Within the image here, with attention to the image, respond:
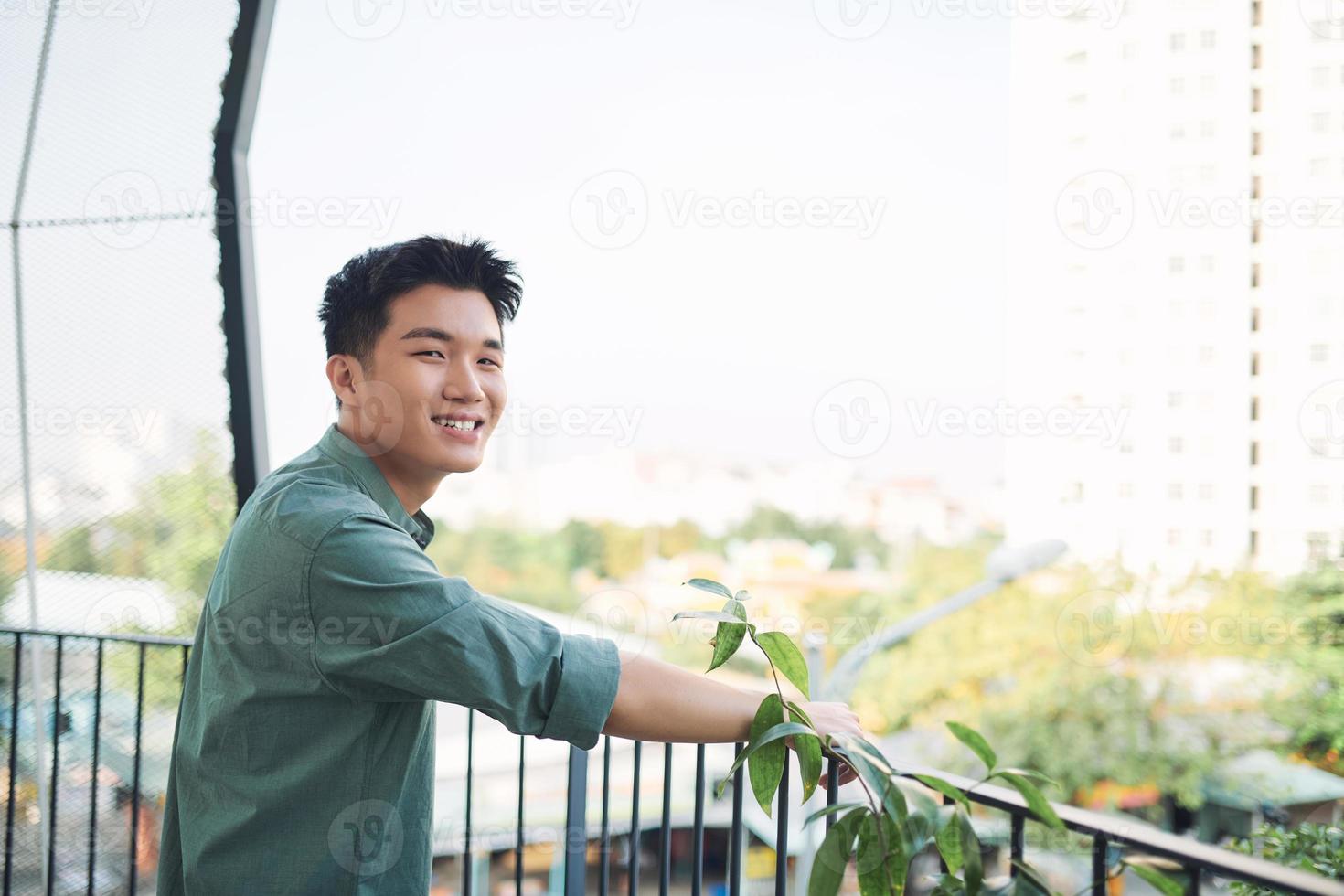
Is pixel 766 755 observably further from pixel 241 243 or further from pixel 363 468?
pixel 241 243

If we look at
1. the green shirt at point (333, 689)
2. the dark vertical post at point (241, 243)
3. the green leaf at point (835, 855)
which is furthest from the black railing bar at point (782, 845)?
the dark vertical post at point (241, 243)

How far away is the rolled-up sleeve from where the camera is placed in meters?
0.82

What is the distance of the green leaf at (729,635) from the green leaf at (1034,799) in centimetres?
28

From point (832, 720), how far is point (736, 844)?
344 mm

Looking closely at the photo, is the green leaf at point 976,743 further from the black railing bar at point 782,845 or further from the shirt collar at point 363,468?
the shirt collar at point 363,468

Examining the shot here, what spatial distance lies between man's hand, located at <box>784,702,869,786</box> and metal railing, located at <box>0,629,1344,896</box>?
7 cm

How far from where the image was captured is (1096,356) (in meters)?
25.5

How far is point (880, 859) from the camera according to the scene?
0.86m

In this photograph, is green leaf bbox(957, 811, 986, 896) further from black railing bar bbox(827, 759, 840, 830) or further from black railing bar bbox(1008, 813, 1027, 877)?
black railing bar bbox(827, 759, 840, 830)

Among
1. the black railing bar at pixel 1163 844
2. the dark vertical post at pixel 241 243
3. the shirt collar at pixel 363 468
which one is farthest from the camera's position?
the dark vertical post at pixel 241 243

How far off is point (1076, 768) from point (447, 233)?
1811 centimetres

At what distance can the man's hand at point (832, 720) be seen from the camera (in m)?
0.94

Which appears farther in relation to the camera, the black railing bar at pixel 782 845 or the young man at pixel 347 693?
the black railing bar at pixel 782 845

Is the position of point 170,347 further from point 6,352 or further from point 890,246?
point 890,246
